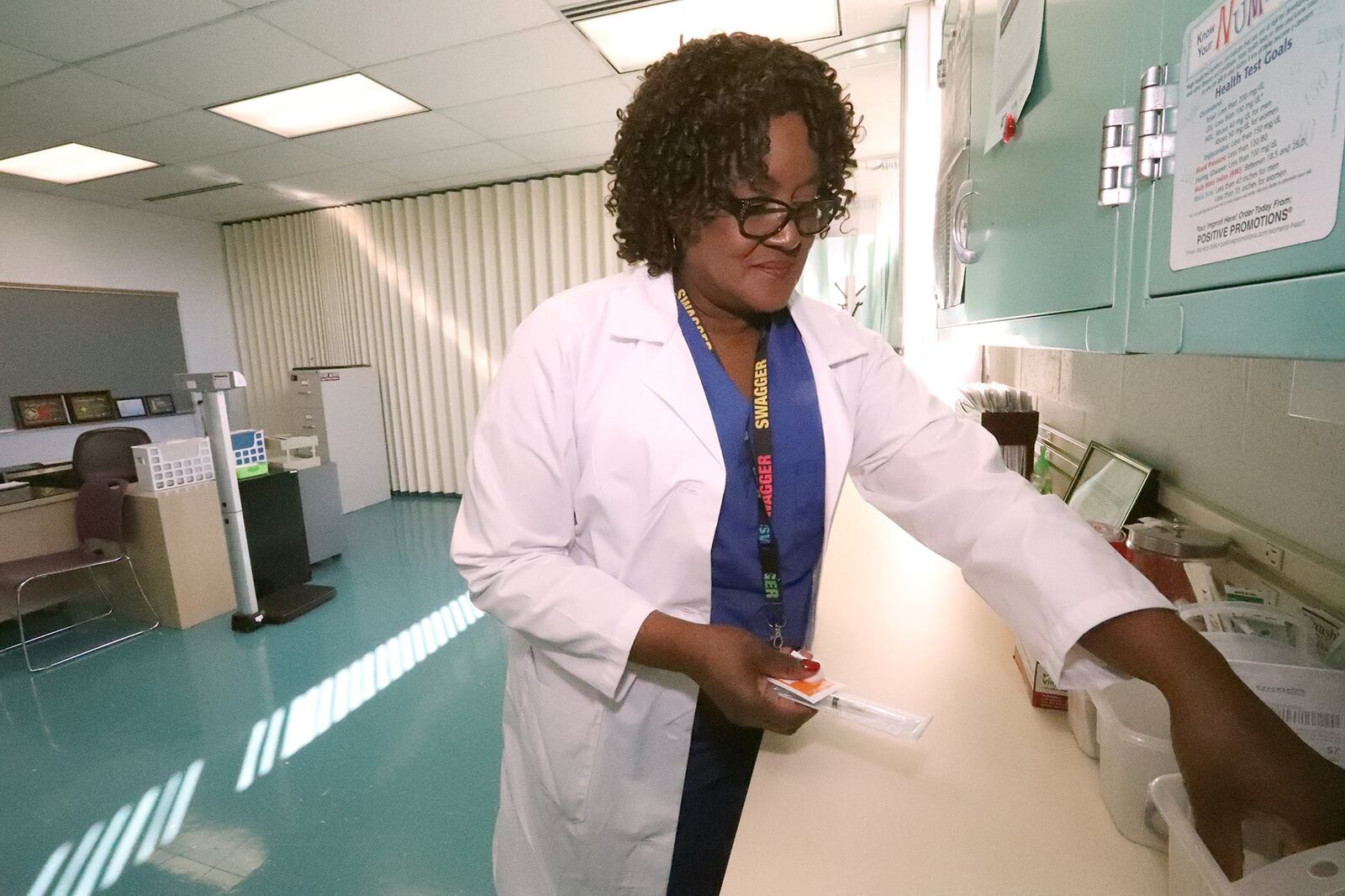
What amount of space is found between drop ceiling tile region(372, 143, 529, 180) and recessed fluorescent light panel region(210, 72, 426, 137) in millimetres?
666

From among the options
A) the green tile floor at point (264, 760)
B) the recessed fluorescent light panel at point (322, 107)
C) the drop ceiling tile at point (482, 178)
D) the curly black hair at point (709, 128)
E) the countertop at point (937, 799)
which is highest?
the drop ceiling tile at point (482, 178)

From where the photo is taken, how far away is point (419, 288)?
5.47 meters

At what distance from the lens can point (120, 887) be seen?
1691mm

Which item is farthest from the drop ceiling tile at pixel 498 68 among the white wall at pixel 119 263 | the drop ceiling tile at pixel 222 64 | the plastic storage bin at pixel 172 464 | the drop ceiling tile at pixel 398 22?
the white wall at pixel 119 263

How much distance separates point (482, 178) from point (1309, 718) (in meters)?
5.34

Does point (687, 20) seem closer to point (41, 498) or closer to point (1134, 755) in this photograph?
point (1134, 755)

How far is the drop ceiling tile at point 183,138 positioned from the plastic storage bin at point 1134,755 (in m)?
4.43

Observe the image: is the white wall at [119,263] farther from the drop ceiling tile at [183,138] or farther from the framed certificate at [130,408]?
the drop ceiling tile at [183,138]

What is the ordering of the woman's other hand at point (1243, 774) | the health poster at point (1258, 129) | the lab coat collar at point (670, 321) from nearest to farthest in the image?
1. the health poster at point (1258, 129)
2. the woman's other hand at point (1243, 774)
3. the lab coat collar at point (670, 321)

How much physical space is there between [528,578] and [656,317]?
42cm

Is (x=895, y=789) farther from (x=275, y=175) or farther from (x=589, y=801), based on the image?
(x=275, y=175)

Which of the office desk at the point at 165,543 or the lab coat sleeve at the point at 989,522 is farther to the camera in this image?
the office desk at the point at 165,543

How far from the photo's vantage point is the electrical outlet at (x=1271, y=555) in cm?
81

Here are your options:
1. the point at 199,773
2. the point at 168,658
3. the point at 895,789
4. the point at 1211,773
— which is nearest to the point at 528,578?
the point at 895,789
